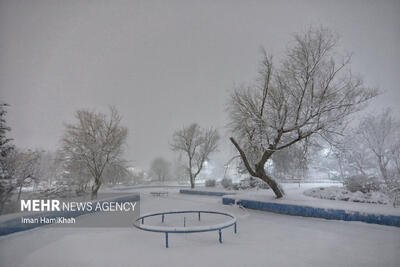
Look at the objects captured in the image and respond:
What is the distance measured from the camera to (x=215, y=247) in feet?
17.1

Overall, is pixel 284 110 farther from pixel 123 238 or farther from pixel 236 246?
pixel 123 238

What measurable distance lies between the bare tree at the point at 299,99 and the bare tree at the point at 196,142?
1672cm

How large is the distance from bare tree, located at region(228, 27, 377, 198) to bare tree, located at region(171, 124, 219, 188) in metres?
16.7

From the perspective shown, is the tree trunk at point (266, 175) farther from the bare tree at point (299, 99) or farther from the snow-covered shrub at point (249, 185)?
the snow-covered shrub at point (249, 185)

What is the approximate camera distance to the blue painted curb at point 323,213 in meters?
6.84

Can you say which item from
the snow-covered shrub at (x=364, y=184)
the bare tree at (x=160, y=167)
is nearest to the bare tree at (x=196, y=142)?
the snow-covered shrub at (x=364, y=184)

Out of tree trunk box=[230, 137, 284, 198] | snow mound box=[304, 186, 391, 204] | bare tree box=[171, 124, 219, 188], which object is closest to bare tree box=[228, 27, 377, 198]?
tree trunk box=[230, 137, 284, 198]

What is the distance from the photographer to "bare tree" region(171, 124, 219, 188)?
94.8ft

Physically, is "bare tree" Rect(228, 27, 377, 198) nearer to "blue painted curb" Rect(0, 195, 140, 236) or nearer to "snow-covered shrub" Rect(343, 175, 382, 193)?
"snow-covered shrub" Rect(343, 175, 382, 193)

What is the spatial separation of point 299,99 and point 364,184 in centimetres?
649

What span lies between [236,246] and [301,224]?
383 cm

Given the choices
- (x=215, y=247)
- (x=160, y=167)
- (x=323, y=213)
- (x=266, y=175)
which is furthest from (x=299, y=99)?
(x=160, y=167)

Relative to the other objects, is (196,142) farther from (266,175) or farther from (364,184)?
(364,184)

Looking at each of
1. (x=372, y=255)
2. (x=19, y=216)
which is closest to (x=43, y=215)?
(x=19, y=216)
